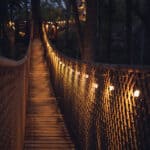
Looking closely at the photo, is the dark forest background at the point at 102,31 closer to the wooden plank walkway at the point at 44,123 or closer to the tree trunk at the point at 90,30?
the wooden plank walkway at the point at 44,123

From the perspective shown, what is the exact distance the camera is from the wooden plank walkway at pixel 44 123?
37.7 ft

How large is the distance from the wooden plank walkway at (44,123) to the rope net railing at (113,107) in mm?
1294

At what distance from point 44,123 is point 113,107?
8.05 meters

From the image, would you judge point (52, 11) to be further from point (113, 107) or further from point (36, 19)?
point (113, 107)

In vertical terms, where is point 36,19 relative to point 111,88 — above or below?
below

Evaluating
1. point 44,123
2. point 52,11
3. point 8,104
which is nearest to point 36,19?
point 52,11

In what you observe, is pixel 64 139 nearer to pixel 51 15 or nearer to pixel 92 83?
pixel 92 83

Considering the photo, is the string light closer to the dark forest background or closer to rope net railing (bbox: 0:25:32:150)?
rope net railing (bbox: 0:25:32:150)

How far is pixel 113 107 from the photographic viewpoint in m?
6.33

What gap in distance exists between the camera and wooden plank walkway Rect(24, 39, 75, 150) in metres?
11.5

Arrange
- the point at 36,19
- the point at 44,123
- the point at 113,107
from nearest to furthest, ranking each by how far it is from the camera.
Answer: the point at 113,107 < the point at 44,123 < the point at 36,19

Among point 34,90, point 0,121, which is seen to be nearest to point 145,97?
point 0,121

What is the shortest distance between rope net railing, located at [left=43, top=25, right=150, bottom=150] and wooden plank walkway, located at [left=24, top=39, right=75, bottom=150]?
1294 millimetres

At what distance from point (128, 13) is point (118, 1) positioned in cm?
3293
